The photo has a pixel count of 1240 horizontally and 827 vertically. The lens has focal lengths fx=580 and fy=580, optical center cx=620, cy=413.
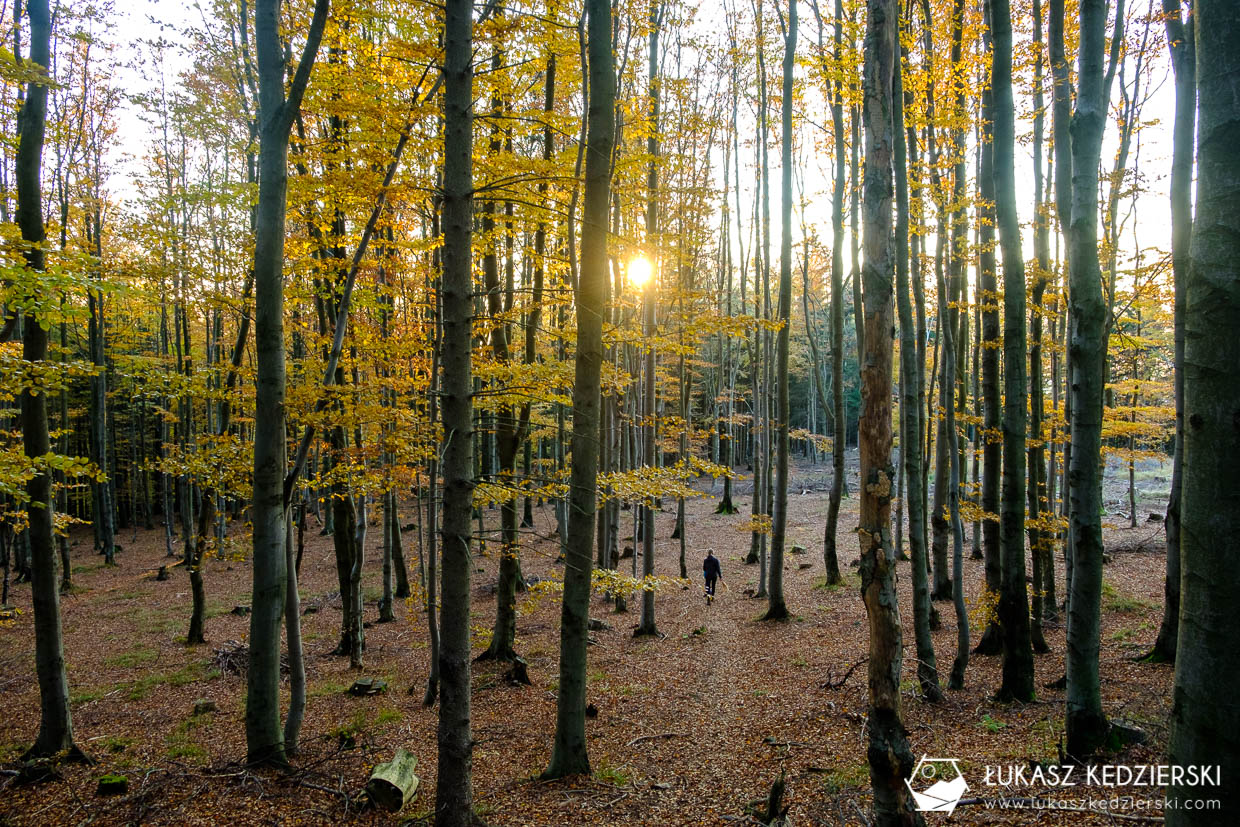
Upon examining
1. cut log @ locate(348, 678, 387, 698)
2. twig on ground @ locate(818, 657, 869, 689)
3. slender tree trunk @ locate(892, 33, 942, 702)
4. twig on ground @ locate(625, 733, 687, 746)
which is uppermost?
slender tree trunk @ locate(892, 33, 942, 702)

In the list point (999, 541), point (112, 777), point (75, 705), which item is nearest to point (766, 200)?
point (999, 541)

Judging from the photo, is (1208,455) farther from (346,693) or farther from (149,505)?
(149,505)

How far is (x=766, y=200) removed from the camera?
1577cm

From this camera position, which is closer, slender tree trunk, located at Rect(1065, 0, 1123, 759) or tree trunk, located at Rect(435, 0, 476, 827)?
tree trunk, located at Rect(435, 0, 476, 827)

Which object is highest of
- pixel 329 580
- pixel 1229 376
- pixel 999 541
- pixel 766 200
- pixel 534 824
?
pixel 766 200

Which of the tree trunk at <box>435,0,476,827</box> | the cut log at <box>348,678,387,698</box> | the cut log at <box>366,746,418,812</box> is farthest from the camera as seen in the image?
the cut log at <box>348,678,387,698</box>

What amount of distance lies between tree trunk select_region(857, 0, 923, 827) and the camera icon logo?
1.18m

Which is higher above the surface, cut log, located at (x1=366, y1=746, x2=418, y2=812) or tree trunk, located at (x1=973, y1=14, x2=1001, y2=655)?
tree trunk, located at (x1=973, y1=14, x2=1001, y2=655)

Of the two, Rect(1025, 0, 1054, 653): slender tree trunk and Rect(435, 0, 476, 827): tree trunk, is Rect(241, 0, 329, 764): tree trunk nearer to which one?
Rect(435, 0, 476, 827): tree trunk

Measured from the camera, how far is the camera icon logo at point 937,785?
4.72m

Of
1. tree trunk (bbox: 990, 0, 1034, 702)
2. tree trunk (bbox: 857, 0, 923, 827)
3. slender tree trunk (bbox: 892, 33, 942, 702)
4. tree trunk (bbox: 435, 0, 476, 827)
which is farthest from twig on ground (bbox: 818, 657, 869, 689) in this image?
tree trunk (bbox: 435, 0, 476, 827)

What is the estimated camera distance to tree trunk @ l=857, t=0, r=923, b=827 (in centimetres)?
341

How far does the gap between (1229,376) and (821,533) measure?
71.4 feet

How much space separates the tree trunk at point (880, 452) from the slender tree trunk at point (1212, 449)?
1740 millimetres
